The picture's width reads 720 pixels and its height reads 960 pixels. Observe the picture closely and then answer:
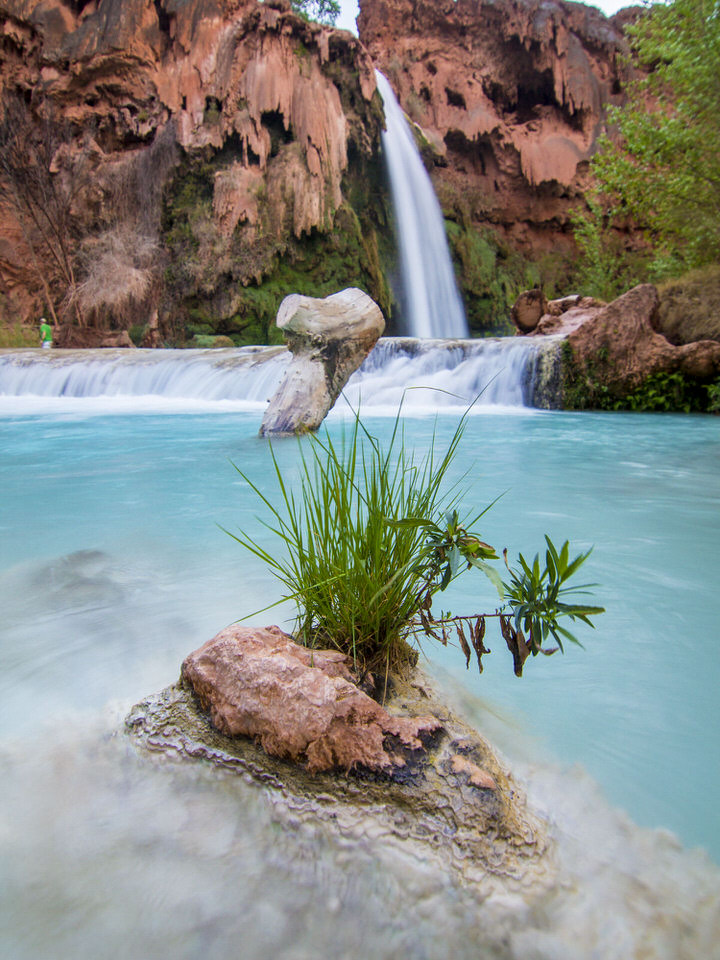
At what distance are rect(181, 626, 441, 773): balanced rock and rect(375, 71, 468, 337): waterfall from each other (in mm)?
19157

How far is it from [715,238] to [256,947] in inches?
432

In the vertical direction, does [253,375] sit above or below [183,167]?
below

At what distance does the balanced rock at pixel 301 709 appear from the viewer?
1.24 m

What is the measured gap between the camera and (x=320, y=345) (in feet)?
19.8

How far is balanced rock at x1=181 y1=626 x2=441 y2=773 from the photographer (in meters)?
1.24

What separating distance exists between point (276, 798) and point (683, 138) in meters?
10.3

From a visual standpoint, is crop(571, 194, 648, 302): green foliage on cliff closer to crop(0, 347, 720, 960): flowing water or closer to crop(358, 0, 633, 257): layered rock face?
crop(358, 0, 633, 257): layered rock face

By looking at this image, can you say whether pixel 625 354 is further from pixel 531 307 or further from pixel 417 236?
pixel 417 236

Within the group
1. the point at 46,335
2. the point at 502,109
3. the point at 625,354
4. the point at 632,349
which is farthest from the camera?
the point at 502,109

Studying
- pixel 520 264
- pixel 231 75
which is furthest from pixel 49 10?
pixel 520 264

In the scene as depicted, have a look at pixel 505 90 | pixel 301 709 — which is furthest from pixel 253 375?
pixel 505 90

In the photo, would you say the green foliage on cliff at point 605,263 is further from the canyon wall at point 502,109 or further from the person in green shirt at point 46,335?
the person in green shirt at point 46,335

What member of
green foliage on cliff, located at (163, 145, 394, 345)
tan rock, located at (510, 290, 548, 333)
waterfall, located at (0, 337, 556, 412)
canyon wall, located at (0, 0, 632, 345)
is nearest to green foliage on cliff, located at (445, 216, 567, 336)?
canyon wall, located at (0, 0, 632, 345)

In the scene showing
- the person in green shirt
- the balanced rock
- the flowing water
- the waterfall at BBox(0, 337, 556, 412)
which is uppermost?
the person in green shirt
